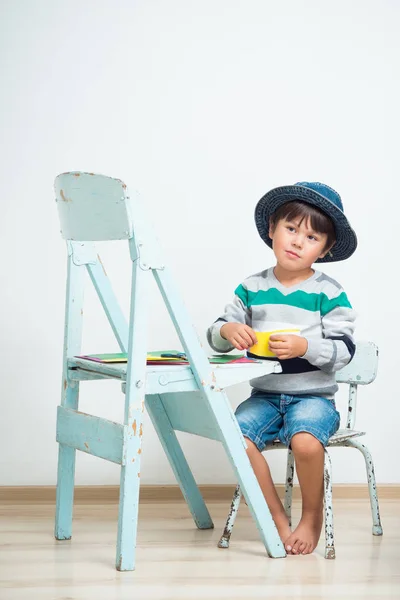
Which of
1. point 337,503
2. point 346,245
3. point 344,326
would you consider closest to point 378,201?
point 346,245

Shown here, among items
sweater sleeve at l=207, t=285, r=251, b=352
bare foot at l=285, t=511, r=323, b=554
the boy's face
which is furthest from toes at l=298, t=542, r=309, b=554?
the boy's face

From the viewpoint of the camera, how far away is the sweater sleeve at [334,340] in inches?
71.6

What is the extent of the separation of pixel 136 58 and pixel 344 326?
3.06ft

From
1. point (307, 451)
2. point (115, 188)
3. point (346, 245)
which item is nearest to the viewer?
point (115, 188)

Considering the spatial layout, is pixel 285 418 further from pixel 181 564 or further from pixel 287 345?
pixel 181 564

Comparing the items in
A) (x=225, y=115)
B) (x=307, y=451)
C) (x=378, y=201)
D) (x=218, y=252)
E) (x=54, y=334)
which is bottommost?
(x=307, y=451)

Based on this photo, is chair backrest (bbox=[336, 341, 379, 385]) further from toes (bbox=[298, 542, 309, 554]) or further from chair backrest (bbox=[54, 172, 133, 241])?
chair backrest (bbox=[54, 172, 133, 241])

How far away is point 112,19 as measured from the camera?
7.48 ft

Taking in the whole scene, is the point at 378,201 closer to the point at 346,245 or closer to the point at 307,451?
the point at 346,245

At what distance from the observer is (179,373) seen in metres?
1.67

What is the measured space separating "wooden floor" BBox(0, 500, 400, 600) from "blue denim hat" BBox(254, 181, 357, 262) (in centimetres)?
65

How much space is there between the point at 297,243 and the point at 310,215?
2.6 inches

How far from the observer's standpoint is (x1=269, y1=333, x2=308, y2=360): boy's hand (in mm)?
1785

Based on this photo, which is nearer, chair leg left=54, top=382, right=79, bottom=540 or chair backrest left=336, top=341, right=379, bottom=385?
chair leg left=54, top=382, right=79, bottom=540
